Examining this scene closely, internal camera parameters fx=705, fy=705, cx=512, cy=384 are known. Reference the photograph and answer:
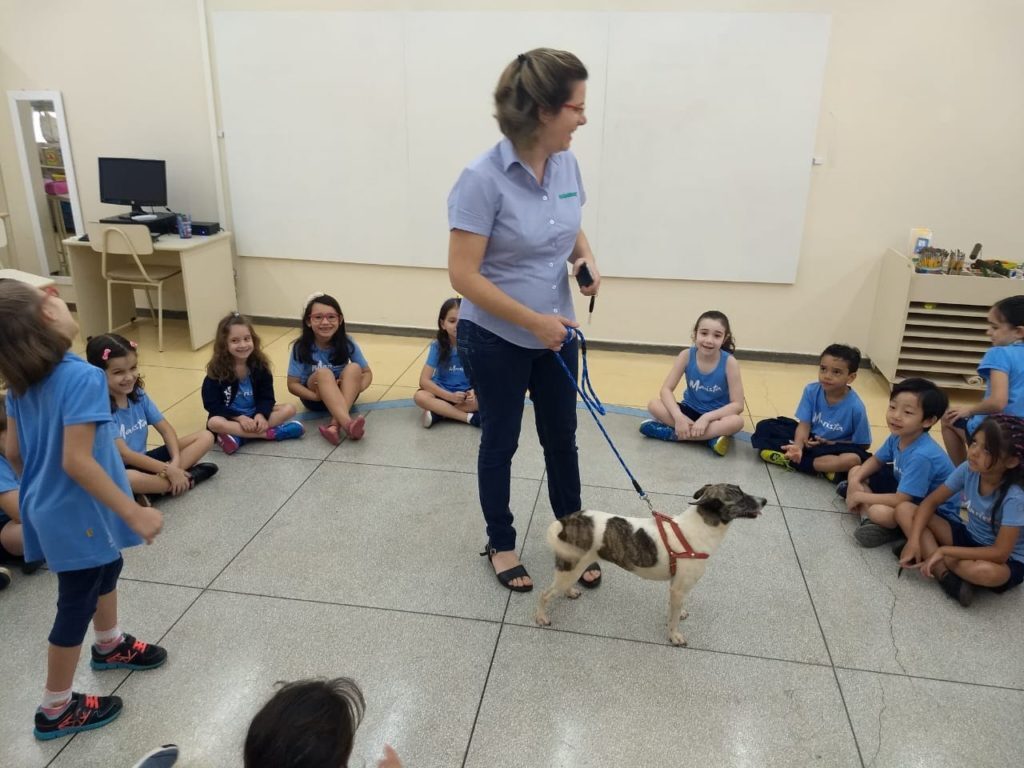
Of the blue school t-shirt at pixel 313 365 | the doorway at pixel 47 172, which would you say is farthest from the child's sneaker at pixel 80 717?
the doorway at pixel 47 172

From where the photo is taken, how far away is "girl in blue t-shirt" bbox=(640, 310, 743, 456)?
3.36m

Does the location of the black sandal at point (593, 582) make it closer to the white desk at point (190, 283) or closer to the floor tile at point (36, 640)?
the floor tile at point (36, 640)

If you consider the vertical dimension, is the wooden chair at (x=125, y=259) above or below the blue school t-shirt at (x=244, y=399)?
above

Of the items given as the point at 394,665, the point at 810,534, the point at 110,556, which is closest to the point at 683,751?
the point at 394,665

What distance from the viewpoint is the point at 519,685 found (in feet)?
6.37

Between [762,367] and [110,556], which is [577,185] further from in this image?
[762,367]

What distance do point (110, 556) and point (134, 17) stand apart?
175 inches

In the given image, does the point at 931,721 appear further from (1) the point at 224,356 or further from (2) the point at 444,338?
(1) the point at 224,356

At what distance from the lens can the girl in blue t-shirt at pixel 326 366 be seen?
3.49m

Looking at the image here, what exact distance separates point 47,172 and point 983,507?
6125 mm

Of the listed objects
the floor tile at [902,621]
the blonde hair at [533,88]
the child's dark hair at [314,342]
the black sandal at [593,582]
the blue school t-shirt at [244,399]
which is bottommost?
the floor tile at [902,621]

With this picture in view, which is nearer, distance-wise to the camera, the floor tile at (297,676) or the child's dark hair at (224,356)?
the floor tile at (297,676)

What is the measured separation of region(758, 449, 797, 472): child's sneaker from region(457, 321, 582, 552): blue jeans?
130cm

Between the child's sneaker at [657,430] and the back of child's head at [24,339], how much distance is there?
263 centimetres
